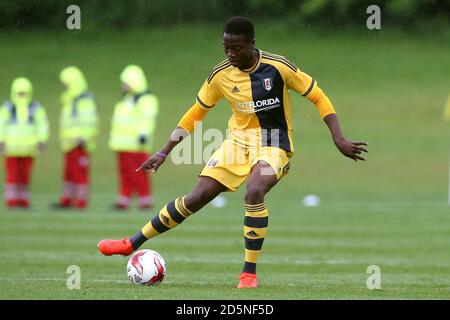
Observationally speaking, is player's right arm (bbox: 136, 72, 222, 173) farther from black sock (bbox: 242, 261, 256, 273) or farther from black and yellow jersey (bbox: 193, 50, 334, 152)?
black sock (bbox: 242, 261, 256, 273)

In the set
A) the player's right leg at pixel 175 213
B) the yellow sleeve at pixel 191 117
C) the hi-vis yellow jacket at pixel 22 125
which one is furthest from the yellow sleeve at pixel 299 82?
the hi-vis yellow jacket at pixel 22 125

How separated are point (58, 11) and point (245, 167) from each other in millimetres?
20046

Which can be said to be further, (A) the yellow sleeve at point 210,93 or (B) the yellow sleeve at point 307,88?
(A) the yellow sleeve at point 210,93

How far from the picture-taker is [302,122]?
34.9 meters

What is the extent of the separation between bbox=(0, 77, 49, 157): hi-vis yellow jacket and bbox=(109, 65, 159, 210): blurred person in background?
65.9 inches

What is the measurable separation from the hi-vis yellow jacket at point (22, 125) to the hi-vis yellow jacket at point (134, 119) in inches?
65.8

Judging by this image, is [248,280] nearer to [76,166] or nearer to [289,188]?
[76,166]

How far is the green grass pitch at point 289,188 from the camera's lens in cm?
1228

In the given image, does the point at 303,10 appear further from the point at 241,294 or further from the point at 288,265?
the point at 241,294

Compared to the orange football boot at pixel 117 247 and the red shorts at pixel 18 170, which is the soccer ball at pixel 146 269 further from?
the red shorts at pixel 18 170

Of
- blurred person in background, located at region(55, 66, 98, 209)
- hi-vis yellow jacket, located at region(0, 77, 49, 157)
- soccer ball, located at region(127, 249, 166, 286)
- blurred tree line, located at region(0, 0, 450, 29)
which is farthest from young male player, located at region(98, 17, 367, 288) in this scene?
blurred tree line, located at region(0, 0, 450, 29)

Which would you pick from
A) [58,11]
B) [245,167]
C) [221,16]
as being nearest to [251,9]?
[221,16]

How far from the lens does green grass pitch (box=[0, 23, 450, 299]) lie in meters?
12.3

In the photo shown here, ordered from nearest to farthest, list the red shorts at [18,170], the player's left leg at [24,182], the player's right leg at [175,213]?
the player's right leg at [175,213] → the player's left leg at [24,182] → the red shorts at [18,170]
